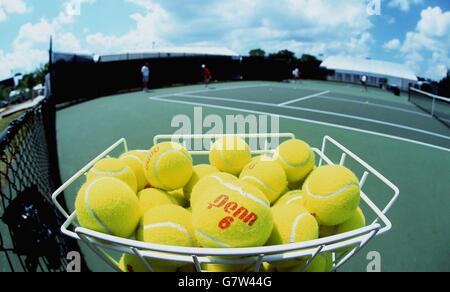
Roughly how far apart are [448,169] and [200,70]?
1858 centimetres

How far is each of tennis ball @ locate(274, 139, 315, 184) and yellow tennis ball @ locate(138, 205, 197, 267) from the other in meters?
0.55

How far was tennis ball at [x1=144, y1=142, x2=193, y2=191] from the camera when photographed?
4.40ft

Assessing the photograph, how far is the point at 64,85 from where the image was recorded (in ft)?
38.5

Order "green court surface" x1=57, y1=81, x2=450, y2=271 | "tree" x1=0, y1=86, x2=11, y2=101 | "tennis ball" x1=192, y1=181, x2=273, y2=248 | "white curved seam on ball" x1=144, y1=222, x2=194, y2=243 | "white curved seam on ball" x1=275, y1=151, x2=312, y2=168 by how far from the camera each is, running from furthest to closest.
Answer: "tree" x1=0, y1=86, x2=11, y2=101, "green court surface" x1=57, y1=81, x2=450, y2=271, "white curved seam on ball" x1=275, y1=151, x2=312, y2=168, "white curved seam on ball" x1=144, y1=222, x2=194, y2=243, "tennis ball" x1=192, y1=181, x2=273, y2=248

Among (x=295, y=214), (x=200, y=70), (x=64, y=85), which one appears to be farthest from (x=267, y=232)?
(x=200, y=70)

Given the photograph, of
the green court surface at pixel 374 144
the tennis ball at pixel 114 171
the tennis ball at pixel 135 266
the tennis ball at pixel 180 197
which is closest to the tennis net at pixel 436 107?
the green court surface at pixel 374 144

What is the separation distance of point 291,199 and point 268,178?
0.13 meters

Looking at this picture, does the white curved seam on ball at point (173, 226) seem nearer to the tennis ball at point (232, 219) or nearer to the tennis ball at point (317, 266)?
the tennis ball at point (232, 219)

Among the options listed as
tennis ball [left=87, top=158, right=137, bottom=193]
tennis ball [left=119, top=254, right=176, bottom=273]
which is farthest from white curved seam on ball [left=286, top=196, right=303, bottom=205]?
tennis ball [left=87, top=158, right=137, bottom=193]

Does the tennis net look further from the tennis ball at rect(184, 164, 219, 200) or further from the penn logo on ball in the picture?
the penn logo on ball

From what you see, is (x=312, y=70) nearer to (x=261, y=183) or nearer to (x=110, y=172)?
(x=261, y=183)

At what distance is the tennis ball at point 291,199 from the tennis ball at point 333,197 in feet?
0.13

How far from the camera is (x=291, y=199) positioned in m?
1.33
